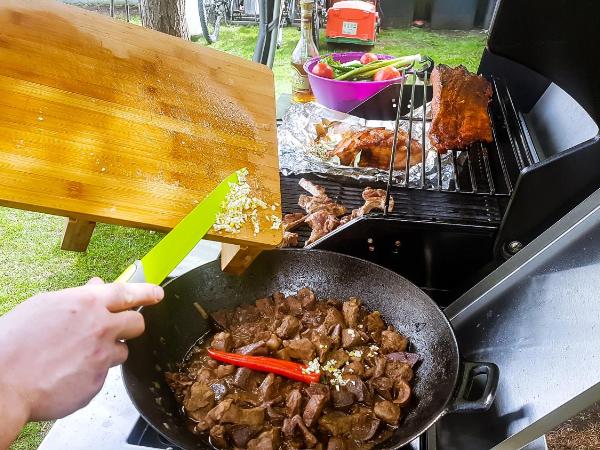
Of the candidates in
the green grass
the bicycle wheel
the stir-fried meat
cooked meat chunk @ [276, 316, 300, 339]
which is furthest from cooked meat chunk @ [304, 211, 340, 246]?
the bicycle wheel

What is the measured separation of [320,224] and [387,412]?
114 centimetres

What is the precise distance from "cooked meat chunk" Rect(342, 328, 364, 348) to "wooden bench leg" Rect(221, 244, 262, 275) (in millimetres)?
454

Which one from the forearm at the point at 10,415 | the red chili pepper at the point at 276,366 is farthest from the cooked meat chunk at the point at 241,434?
the forearm at the point at 10,415

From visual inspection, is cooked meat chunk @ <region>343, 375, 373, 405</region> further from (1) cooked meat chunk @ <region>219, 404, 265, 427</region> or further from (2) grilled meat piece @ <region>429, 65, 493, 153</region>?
(2) grilled meat piece @ <region>429, 65, 493, 153</region>

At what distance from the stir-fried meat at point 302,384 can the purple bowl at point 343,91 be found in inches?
83.3

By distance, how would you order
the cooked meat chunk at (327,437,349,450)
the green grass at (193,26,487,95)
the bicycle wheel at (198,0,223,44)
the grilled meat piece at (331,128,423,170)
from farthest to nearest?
the green grass at (193,26,487,95) → the bicycle wheel at (198,0,223,44) → the grilled meat piece at (331,128,423,170) → the cooked meat chunk at (327,437,349,450)

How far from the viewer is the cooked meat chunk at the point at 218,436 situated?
63.2 inches

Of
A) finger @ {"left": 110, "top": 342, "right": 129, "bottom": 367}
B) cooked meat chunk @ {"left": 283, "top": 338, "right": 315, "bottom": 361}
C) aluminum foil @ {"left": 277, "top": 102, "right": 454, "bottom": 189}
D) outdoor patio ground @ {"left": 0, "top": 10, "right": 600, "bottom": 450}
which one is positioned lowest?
outdoor patio ground @ {"left": 0, "top": 10, "right": 600, "bottom": 450}

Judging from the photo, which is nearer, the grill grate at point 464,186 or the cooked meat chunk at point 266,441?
the cooked meat chunk at point 266,441

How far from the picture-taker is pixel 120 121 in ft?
5.83

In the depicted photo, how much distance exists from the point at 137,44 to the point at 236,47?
7.45 metres

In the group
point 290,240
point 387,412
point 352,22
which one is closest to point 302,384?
point 387,412

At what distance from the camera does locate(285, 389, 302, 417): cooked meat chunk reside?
1681mm

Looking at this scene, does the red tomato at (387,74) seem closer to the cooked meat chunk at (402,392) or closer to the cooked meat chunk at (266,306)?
the cooked meat chunk at (266,306)
